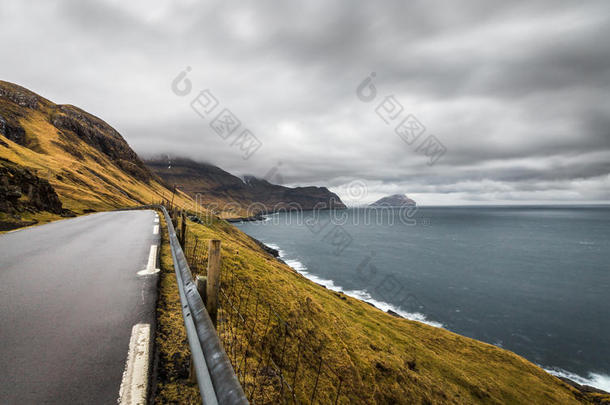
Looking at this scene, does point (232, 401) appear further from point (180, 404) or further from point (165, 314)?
point (165, 314)

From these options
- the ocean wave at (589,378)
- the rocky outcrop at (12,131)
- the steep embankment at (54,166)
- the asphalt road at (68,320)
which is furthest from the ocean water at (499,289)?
the rocky outcrop at (12,131)

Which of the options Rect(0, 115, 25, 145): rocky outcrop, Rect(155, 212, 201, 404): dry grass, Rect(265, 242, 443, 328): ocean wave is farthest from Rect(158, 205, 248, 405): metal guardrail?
Rect(0, 115, 25, 145): rocky outcrop

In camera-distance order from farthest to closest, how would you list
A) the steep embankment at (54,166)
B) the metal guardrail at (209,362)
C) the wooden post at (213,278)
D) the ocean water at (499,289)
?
the ocean water at (499,289), the steep embankment at (54,166), the wooden post at (213,278), the metal guardrail at (209,362)

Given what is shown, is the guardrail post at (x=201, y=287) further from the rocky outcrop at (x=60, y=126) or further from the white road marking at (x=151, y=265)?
the rocky outcrop at (x=60, y=126)

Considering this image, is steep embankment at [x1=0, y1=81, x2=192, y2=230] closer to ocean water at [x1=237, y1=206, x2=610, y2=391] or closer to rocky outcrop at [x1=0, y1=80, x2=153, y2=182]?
rocky outcrop at [x1=0, y1=80, x2=153, y2=182]

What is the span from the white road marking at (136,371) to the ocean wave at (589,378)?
151 ft

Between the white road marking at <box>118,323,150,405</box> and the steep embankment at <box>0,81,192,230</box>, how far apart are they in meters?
19.4

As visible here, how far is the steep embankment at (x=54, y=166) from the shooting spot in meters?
22.7

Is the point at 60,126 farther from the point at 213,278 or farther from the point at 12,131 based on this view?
the point at 213,278

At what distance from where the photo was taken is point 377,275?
69.6 metres

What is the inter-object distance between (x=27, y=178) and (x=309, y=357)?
3183cm

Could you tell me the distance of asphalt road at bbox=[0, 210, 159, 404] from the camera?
11.0 feet

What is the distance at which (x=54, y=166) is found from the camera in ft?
200

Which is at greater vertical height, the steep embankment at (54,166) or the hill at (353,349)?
the steep embankment at (54,166)
